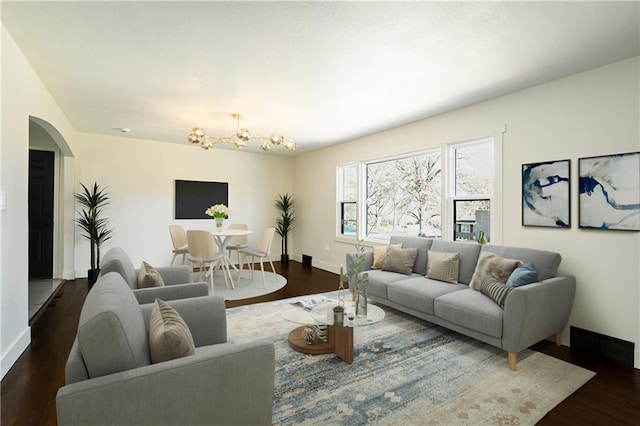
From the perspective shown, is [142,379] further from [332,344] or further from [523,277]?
[523,277]

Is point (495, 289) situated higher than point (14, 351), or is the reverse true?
point (495, 289)

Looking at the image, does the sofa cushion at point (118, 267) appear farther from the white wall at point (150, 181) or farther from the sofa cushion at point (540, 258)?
the white wall at point (150, 181)

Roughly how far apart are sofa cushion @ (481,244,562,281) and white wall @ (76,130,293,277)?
17.3 feet

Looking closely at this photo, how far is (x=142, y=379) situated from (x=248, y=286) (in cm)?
382

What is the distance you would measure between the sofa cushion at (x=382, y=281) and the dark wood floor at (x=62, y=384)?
144 centimetres

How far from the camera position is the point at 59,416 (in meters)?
1.08

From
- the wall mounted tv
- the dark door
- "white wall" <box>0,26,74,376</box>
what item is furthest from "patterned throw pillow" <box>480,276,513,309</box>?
the dark door

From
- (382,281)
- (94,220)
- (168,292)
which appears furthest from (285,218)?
(168,292)

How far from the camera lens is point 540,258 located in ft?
9.58

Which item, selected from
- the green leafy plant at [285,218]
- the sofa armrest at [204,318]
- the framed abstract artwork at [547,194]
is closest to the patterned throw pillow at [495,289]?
the framed abstract artwork at [547,194]

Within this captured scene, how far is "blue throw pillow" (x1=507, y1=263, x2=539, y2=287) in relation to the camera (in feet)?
8.76

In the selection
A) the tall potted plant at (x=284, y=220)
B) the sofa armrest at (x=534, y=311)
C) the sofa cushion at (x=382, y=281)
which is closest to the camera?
the sofa armrest at (x=534, y=311)

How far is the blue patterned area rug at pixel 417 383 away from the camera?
1.92 metres

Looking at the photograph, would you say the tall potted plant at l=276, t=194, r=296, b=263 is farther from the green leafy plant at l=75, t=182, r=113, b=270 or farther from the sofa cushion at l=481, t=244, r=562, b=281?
the sofa cushion at l=481, t=244, r=562, b=281
